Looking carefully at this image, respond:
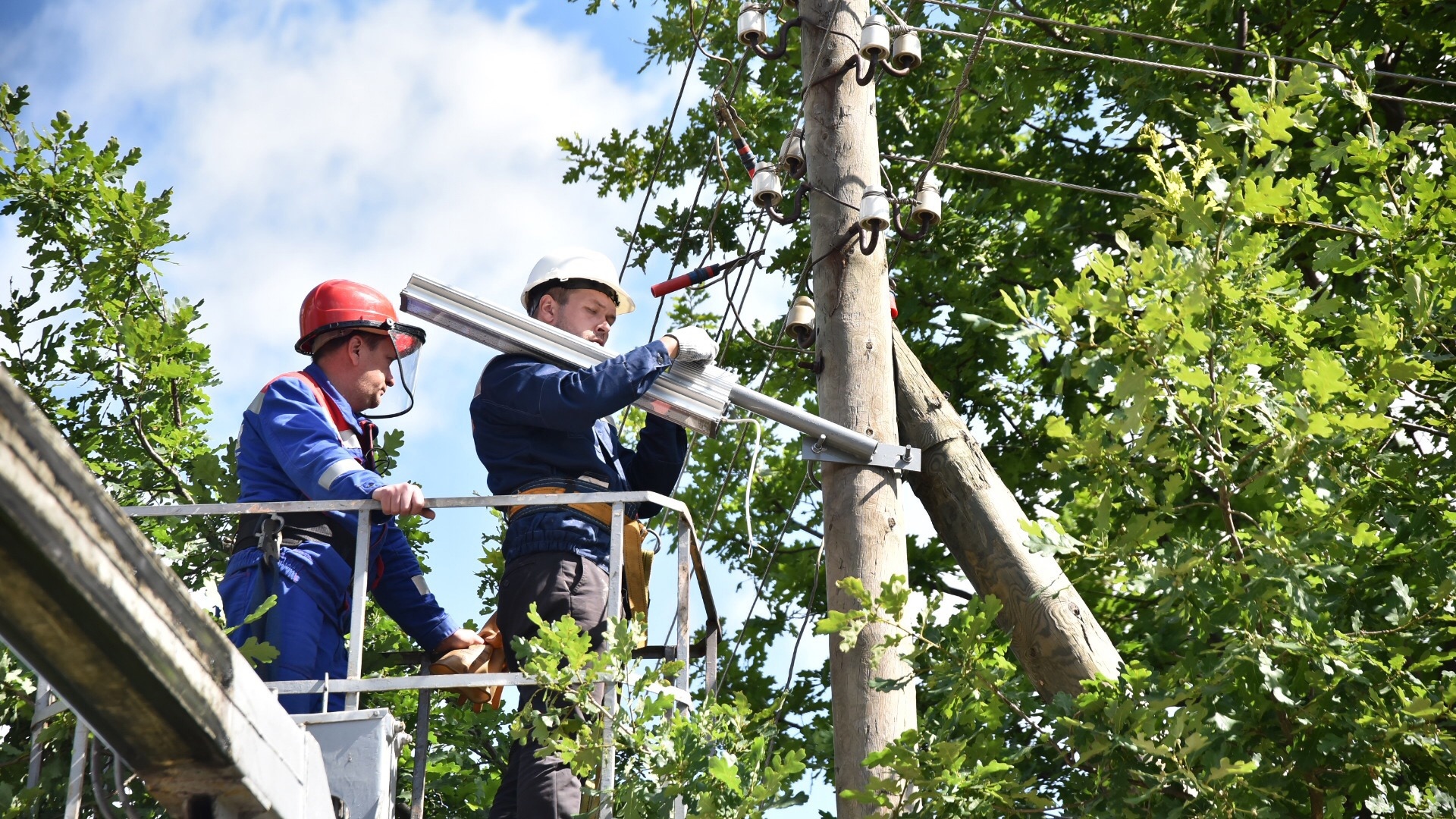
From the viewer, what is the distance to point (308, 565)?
4.57 m

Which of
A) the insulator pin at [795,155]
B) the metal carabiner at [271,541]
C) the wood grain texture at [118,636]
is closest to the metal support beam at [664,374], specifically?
the metal carabiner at [271,541]

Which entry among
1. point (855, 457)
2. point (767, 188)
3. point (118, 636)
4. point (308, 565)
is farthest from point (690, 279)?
point (118, 636)

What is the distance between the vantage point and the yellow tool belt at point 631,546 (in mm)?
4742

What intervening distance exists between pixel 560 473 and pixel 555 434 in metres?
0.13

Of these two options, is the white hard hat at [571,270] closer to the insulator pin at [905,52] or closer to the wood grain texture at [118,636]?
the insulator pin at [905,52]

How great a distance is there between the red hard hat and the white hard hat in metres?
0.43

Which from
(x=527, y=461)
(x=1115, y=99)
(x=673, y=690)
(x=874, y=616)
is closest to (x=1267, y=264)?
(x=874, y=616)

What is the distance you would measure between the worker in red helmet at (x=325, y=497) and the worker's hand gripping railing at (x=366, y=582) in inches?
5.0

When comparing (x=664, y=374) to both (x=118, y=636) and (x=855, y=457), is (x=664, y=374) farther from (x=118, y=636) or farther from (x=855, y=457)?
(x=118, y=636)

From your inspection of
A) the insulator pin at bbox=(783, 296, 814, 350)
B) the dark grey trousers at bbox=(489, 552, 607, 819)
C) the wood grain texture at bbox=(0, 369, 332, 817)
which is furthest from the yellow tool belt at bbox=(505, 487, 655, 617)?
the wood grain texture at bbox=(0, 369, 332, 817)

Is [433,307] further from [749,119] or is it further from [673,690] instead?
[749,119]

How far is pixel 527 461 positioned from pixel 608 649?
1.06 meters

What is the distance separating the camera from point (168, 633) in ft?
8.36

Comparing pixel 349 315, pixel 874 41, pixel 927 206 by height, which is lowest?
pixel 349 315
